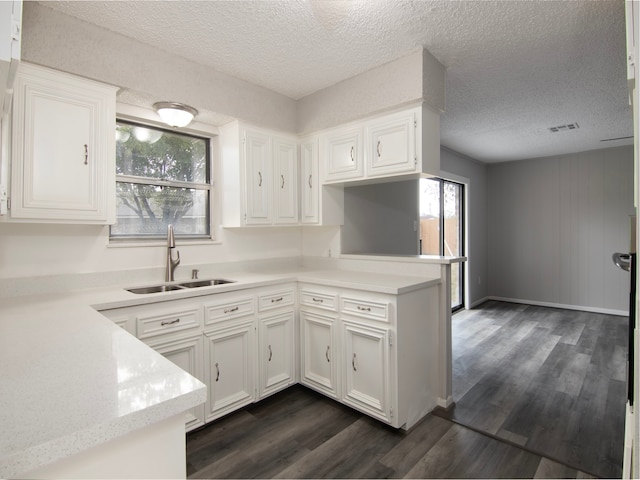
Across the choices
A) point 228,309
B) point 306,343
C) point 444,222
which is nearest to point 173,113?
point 228,309

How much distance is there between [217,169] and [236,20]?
1253 millimetres

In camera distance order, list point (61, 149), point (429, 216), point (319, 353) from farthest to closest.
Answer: point (429, 216) → point (319, 353) → point (61, 149)

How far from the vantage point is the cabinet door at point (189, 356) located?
6.77 feet

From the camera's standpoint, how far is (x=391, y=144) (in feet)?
8.36

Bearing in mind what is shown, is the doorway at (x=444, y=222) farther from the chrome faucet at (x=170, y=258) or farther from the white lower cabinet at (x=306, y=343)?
the chrome faucet at (x=170, y=258)

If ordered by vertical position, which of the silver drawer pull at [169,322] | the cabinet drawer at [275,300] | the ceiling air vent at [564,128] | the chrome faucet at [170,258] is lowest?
the silver drawer pull at [169,322]

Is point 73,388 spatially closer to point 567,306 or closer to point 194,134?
point 194,134

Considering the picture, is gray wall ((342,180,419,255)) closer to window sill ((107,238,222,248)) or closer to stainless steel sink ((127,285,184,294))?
window sill ((107,238,222,248))

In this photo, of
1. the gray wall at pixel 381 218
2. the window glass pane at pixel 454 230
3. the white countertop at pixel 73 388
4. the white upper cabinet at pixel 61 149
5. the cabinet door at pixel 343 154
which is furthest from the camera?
the window glass pane at pixel 454 230

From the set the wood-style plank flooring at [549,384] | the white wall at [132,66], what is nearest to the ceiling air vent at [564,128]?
the wood-style plank flooring at [549,384]

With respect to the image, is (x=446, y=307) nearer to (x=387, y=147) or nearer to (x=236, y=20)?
(x=387, y=147)

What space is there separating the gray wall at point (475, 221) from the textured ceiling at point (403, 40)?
212 cm

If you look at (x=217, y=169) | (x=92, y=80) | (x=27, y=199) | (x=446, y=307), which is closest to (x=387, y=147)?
(x=446, y=307)

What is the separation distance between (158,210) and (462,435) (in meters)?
2.66
